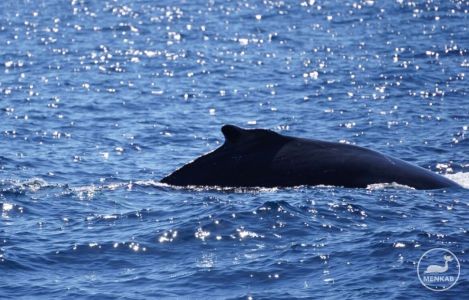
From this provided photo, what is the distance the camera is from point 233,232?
14047 millimetres

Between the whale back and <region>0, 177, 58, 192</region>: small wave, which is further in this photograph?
<region>0, 177, 58, 192</region>: small wave

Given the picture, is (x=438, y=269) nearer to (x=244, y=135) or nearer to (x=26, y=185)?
(x=244, y=135)

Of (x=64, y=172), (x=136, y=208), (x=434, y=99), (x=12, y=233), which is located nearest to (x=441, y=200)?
(x=136, y=208)

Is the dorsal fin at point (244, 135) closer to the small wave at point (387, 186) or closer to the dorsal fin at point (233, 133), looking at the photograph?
the dorsal fin at point (233, 133)

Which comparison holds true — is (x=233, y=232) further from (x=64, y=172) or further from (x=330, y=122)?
(x=330, y=122)

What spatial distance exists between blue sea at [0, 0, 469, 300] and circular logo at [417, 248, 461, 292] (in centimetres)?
7

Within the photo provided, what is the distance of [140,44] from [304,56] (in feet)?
25.8

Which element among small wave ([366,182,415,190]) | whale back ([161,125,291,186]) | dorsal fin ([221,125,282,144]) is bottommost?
small wave ([366,182,415,190])

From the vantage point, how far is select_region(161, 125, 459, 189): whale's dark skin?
629 inches

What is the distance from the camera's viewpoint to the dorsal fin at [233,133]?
51.3 ft

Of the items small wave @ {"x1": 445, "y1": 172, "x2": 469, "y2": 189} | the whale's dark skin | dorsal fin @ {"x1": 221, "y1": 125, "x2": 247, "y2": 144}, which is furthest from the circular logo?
small wave @ {"x1": 445, "y1": 172, "x2": 469, "y2": 189}

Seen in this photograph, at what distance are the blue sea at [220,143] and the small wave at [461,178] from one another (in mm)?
92

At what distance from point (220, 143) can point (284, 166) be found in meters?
7.17

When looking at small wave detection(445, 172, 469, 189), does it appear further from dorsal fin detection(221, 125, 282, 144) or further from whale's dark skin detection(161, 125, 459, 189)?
dorsal fin detection(221, 125, 282, 144)
